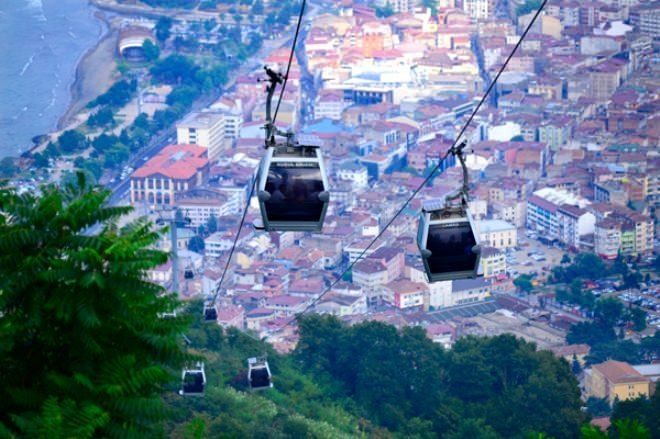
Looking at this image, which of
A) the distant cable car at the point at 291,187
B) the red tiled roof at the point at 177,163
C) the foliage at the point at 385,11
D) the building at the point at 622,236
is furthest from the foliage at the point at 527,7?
the distant cable car at the point at 291,187

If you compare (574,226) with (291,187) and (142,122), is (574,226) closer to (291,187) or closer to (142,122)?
(142,122)

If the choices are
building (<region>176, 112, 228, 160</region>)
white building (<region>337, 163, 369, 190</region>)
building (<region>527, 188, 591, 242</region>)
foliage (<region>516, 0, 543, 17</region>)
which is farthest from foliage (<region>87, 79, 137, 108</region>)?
foliage (<region>516, 0, 543, 17</region>)

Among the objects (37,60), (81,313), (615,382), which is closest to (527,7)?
(37,60)

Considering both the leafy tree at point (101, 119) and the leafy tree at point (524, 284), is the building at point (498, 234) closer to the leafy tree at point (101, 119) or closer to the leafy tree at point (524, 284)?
the leafy tree at point (524, 284)

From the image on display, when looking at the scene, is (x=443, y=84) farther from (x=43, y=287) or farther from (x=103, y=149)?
(x=43, y=287)

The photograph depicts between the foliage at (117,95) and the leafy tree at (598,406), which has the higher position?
the foliage at (117,95)

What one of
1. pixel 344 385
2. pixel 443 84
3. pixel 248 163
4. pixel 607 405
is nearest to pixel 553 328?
pixel 607 405

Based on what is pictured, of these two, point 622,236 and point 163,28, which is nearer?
point 622,236
